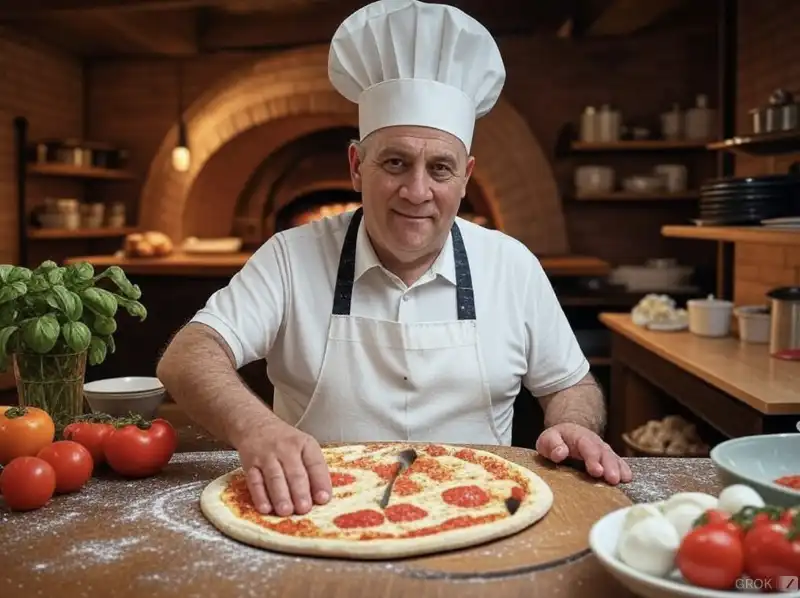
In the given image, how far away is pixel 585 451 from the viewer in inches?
60.9

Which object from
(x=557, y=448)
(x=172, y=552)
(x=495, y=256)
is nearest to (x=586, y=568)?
(x=557, y=448)

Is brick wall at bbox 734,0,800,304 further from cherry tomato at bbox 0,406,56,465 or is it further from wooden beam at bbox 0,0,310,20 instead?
cherry tomato at bbox 0,406,56,465

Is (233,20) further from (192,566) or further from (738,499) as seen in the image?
(738,499)

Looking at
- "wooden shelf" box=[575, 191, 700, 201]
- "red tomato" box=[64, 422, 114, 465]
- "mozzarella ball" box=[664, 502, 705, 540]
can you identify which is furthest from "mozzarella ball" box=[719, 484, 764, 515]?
"wooden shelf" box=[575, 191, 700, 201]

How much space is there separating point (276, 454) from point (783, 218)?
2.24m

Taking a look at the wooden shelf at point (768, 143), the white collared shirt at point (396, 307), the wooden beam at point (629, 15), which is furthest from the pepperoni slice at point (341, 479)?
the wooden beam at point (629, 15)

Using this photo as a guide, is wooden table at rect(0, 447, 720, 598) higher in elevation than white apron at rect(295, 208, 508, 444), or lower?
lower

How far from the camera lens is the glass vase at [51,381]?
171 cm

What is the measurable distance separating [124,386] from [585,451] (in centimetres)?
110

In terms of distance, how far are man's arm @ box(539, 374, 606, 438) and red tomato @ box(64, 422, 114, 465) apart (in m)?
0.93

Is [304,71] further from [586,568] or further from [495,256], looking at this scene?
[586,568]

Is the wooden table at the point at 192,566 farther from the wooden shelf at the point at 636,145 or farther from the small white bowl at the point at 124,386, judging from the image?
the wooden shelf at the point at 636,145

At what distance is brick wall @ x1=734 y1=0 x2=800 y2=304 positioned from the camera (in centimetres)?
380

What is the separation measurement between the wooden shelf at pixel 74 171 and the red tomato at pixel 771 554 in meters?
5.65
